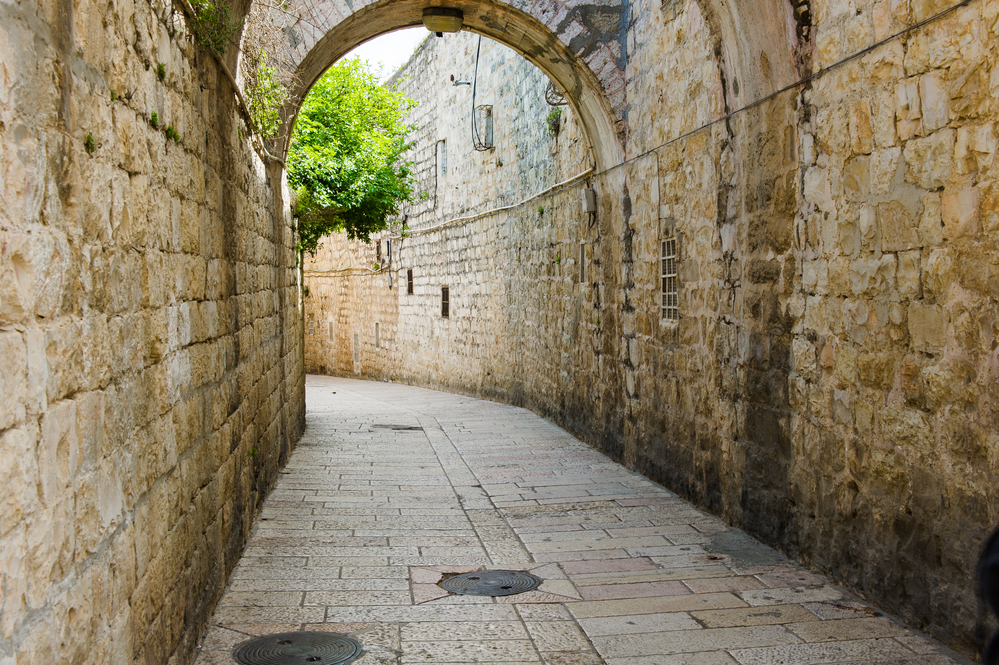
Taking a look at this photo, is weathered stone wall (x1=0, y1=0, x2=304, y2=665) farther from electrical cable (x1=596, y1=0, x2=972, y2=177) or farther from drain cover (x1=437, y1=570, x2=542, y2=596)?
electrical cable (x1=596, y1=0, x2=972, y2=177)

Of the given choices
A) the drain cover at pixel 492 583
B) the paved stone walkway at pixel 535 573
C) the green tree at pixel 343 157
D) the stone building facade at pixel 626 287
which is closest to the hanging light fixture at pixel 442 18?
the stone building facade at pixel 626 287

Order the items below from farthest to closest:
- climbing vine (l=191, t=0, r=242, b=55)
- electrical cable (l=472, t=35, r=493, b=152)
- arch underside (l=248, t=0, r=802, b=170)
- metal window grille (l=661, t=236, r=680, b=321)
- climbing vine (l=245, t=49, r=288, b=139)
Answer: electrical cable (l=472, t=35, r=493, b=152)
arch underside (l=248, t=0, r=802, b=170)
metal window grille (l=661, t=236, r=680, b=321)
climbing vine (l=245, t=49, r=288, b=139)
climbing vine (l=191, t=0, r=242, b=55)

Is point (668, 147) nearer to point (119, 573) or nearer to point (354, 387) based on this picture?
point (119, 573)

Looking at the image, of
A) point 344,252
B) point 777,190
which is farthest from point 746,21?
point 344,252

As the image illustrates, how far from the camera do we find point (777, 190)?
534 centimetres

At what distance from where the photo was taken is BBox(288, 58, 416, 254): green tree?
38.0ft

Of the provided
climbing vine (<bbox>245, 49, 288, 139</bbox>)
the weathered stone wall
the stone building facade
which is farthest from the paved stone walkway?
climbing vine (<bbox>245, 49, 288, 139</bbox>)

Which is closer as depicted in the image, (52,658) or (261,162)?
(52,658)

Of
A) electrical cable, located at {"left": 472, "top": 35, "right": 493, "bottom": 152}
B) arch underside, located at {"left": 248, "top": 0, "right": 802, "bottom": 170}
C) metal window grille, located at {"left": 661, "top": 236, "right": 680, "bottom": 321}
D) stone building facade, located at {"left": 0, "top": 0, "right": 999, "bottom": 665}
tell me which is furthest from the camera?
electrical cable, located at {"left": 472, "top": 35, "right": 493, "bottom": 152}

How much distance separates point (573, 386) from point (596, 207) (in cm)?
221

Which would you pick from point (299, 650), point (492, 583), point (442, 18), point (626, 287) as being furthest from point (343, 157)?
point (299, 650)

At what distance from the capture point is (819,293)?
4863 mm

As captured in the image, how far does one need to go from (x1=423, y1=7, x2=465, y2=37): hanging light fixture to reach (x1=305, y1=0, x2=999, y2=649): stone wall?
1.59 metres

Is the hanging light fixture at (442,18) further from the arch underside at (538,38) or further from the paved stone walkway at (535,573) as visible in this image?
the paved stone walkway at (535,573)
